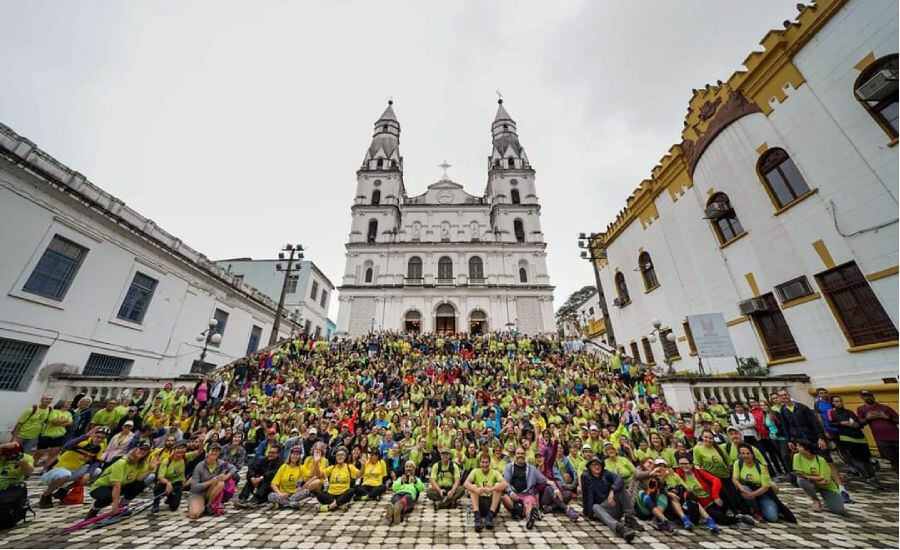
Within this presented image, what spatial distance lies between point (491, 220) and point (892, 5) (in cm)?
2786

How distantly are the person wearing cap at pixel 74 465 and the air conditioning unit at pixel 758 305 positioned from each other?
54.0 feet

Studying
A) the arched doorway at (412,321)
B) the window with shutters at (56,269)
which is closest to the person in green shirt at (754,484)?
the window with shutters at (56,269)

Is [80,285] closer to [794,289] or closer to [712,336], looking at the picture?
[712,336]

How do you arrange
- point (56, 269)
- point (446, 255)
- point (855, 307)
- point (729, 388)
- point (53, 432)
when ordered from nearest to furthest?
1. point (53, 432)
2. point (855, 307)
3. point (729, 388)
4. point (56, 269)
5. point (446, 255)

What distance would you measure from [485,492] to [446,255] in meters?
26.6

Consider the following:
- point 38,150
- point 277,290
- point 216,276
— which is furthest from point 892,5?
point 277,290

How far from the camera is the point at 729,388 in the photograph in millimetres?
8938

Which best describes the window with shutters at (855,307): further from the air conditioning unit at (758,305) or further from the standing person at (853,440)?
the standing person at (853,440)

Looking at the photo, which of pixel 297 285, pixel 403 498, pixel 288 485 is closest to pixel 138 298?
pixel 288 485

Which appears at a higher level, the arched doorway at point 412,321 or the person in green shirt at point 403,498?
the arched doorway at point 412,321

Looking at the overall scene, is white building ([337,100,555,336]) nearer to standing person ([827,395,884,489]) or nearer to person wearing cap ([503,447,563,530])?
standing person ([827,395,884,489])

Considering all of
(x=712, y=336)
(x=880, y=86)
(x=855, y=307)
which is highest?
(x=880, y=86)

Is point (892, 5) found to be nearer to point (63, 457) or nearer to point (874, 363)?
point (874, 363)

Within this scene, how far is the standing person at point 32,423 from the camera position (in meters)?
7.06
